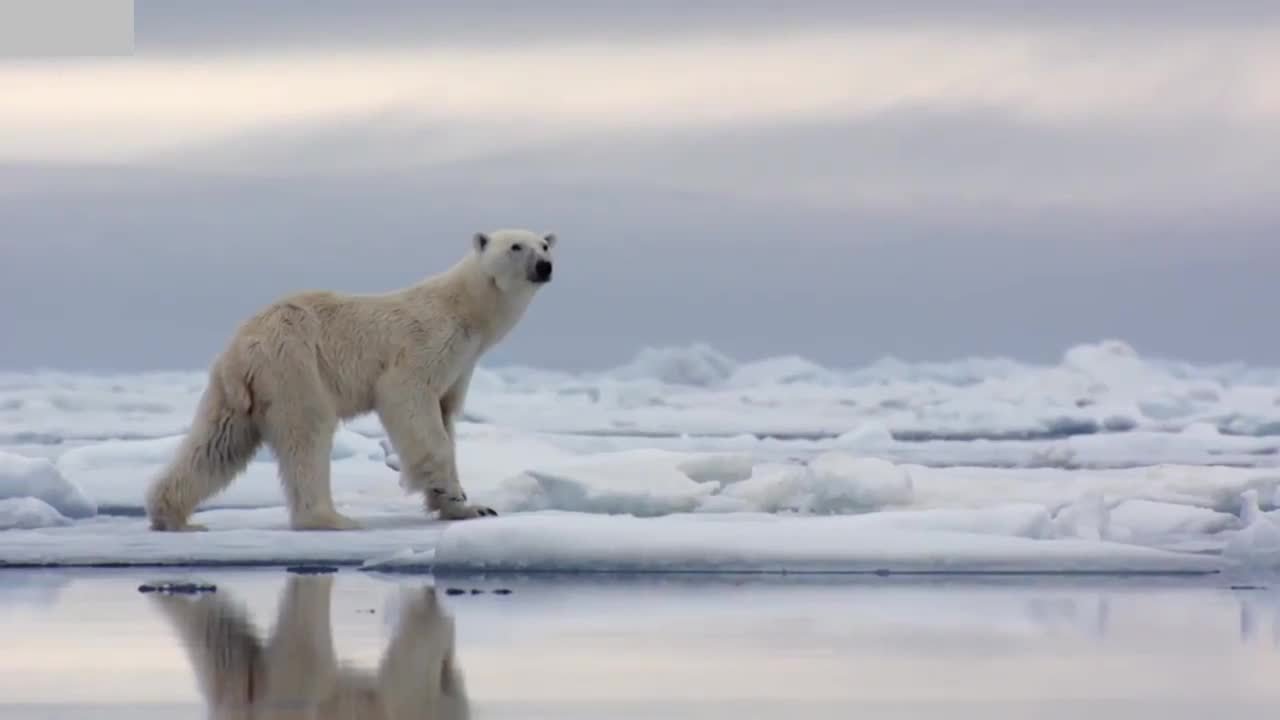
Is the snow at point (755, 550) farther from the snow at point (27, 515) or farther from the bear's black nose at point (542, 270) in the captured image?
the snow at point (27, 515)

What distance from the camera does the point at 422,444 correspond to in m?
8.70

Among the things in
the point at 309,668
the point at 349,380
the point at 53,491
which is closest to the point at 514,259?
the point at 349,380

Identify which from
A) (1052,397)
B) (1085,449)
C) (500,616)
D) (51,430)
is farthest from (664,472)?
(1052,397)

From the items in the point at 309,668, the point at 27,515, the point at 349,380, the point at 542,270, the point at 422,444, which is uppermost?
the point at 542,270

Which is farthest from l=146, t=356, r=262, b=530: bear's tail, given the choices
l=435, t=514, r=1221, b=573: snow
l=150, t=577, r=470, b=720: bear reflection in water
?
l=150, t=577, r=470, b=720: bear reflection in water

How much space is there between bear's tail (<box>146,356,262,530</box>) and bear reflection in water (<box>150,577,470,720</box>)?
2107mm

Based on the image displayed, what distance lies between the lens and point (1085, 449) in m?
16.0

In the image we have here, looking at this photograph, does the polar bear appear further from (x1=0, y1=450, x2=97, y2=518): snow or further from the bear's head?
(x1=0, y1=450, x2=97, y2=518): snow

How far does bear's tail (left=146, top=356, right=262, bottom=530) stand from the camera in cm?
846

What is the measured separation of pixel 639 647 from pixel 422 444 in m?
3.58

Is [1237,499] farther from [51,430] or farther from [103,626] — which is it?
[51,430]

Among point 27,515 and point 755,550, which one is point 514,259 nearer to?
point 755,550

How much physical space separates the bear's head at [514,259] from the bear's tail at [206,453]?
1136 mm

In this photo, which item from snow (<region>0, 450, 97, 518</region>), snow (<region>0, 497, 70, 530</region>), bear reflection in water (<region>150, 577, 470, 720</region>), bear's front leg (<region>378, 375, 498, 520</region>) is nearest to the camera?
bear reflection in water (<region>150, 577, 470, 720</region>)
